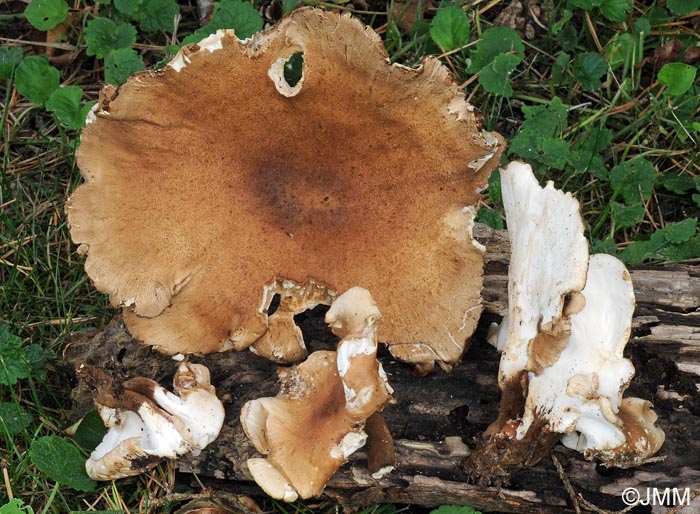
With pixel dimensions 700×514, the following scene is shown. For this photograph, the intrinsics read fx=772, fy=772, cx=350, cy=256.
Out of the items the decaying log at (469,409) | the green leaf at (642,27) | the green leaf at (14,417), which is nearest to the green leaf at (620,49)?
the green leaf at (642,27)

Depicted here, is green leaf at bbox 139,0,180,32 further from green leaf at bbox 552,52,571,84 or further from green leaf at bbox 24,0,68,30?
green leaf at bbox 552,52,571,84

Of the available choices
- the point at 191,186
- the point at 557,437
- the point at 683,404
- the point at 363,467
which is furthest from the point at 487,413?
the point at 191,186

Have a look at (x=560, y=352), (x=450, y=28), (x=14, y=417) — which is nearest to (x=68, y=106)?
(x=14, y=417)

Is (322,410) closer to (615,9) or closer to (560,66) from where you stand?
→ (560,66)

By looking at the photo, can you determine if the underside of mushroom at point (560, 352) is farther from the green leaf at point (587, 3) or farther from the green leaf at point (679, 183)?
the green leaf at point (587, 3)

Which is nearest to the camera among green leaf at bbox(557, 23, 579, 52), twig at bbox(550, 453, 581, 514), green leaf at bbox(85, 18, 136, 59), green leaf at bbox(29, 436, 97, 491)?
twig at bbox(550, 453, 581, 514)

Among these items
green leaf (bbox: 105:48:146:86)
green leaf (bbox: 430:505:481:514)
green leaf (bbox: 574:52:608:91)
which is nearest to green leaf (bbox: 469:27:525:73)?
green leaf (bbox: 574:52:608:91)
